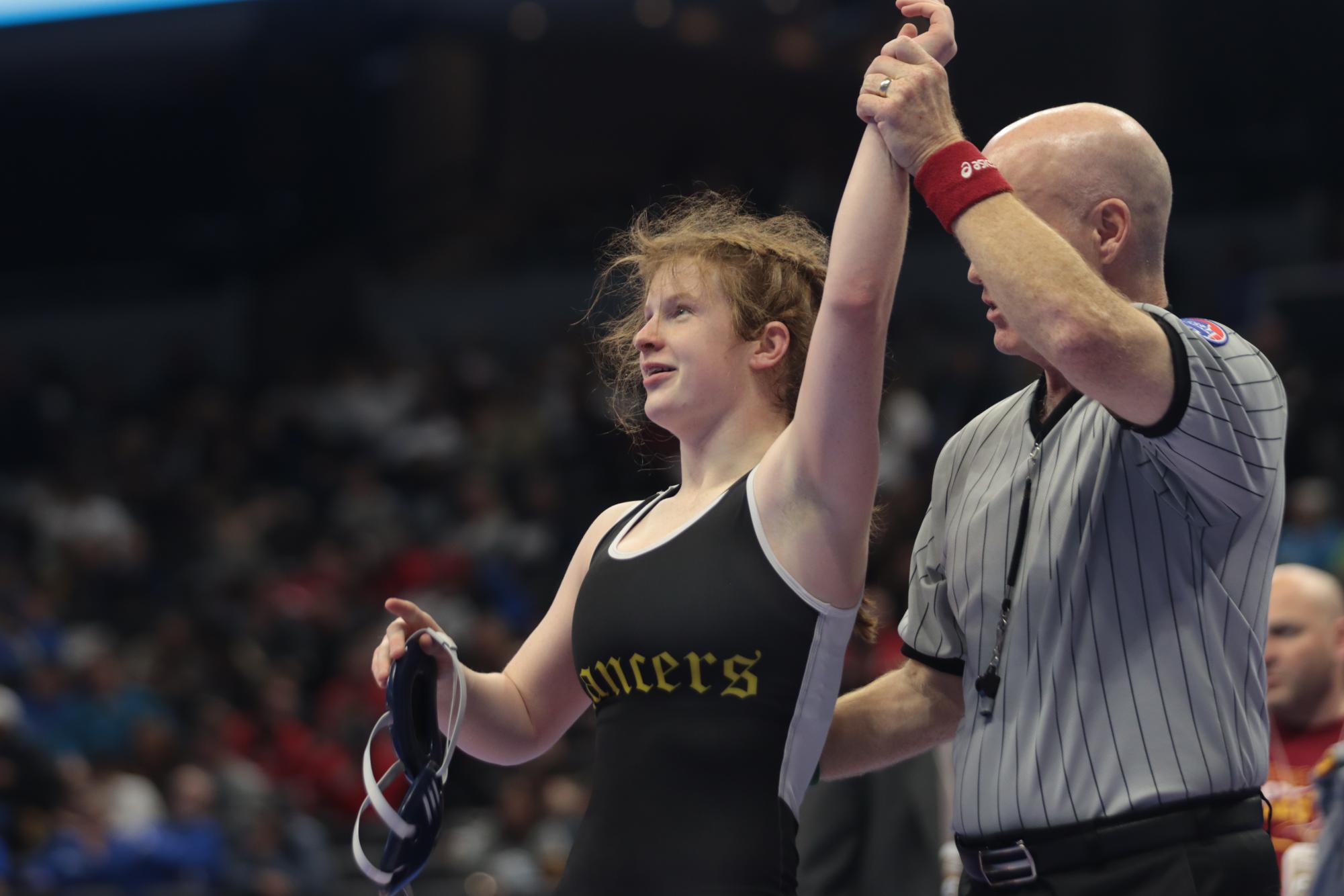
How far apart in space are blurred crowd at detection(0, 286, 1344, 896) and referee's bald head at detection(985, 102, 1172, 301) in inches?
153

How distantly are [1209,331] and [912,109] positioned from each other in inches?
21.2

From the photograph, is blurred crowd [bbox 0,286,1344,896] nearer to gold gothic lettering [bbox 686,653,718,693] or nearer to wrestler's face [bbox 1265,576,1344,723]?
wrestler's face [bbox 1265,576,1344,723]

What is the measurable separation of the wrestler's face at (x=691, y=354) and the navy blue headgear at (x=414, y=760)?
557 mm

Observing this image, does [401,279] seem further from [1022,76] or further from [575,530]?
[1022,76]

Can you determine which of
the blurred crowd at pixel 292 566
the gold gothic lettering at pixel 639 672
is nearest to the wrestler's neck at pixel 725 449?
the gold gothic lettering at pixel 639 672

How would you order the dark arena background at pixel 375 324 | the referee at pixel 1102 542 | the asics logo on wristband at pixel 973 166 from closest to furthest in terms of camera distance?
the referee at pixel 1102 542 → the asics logo on wristband at pixel 973 166 → the dark arena background at pixel 375 324

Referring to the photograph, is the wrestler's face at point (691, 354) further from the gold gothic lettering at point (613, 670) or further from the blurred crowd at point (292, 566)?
the blurred crowd at point (292, 566)

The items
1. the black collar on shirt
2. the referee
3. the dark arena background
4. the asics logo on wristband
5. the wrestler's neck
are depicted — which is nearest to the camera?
the referee

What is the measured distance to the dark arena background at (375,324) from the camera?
8359 millimetres

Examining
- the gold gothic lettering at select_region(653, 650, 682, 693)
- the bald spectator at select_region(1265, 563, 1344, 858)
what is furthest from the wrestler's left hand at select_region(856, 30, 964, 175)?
the bald spectator at select_region(1265, 563, 1344, 858)

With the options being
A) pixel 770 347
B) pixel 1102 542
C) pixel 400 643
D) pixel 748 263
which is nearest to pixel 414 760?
pixel 400 643

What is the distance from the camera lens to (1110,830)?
7.01 ft

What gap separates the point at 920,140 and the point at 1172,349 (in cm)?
48

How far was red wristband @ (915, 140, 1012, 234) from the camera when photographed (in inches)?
85.0
